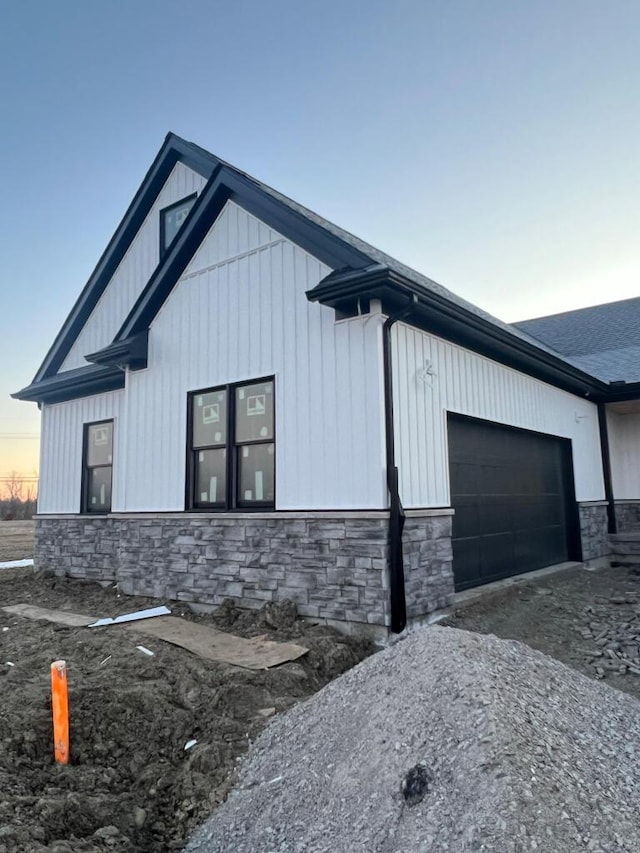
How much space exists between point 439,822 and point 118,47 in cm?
1185

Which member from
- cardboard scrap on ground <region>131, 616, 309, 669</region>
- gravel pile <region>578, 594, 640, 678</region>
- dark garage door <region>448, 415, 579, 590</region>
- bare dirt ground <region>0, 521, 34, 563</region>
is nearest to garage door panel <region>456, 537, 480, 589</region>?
dark garage door <region>448, 415, 579, 590</region>

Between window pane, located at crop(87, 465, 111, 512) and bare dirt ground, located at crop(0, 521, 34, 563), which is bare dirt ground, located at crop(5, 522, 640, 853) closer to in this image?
window pane, located at crop(87, 465, 111, 512)

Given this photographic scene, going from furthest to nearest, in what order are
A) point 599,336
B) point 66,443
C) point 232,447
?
point 599,336 < point 66,443 < point 232,447

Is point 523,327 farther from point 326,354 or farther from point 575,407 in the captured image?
point 326,354

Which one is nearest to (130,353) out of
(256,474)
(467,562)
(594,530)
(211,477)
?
(211,477)

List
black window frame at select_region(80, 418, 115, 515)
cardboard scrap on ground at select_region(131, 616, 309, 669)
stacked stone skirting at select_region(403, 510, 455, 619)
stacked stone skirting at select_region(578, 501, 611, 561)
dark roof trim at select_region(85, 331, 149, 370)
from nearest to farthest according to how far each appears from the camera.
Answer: cardboard scrap on ground at select_region(131, 616, 309, 669), stacked stone skirting at select_region(403, 510, 455, 619), dark roof trim at select_region(85, 331, 149, 370), black window frame at select_region(80, 418, 115, 515), stacked stone skirting at select_region(578, 501, 611, 561)

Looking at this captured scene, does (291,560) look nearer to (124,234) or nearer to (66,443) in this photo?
(66,443)

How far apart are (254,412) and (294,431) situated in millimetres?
833

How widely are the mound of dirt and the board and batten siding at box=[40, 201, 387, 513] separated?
5.55 feet

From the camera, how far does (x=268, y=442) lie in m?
6.89

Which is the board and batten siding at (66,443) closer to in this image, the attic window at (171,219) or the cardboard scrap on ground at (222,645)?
the attic window at (171,219)

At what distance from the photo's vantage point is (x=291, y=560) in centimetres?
628

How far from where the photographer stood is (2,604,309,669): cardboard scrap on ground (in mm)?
5059

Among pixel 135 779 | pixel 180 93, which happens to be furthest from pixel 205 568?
pixel 180 93
